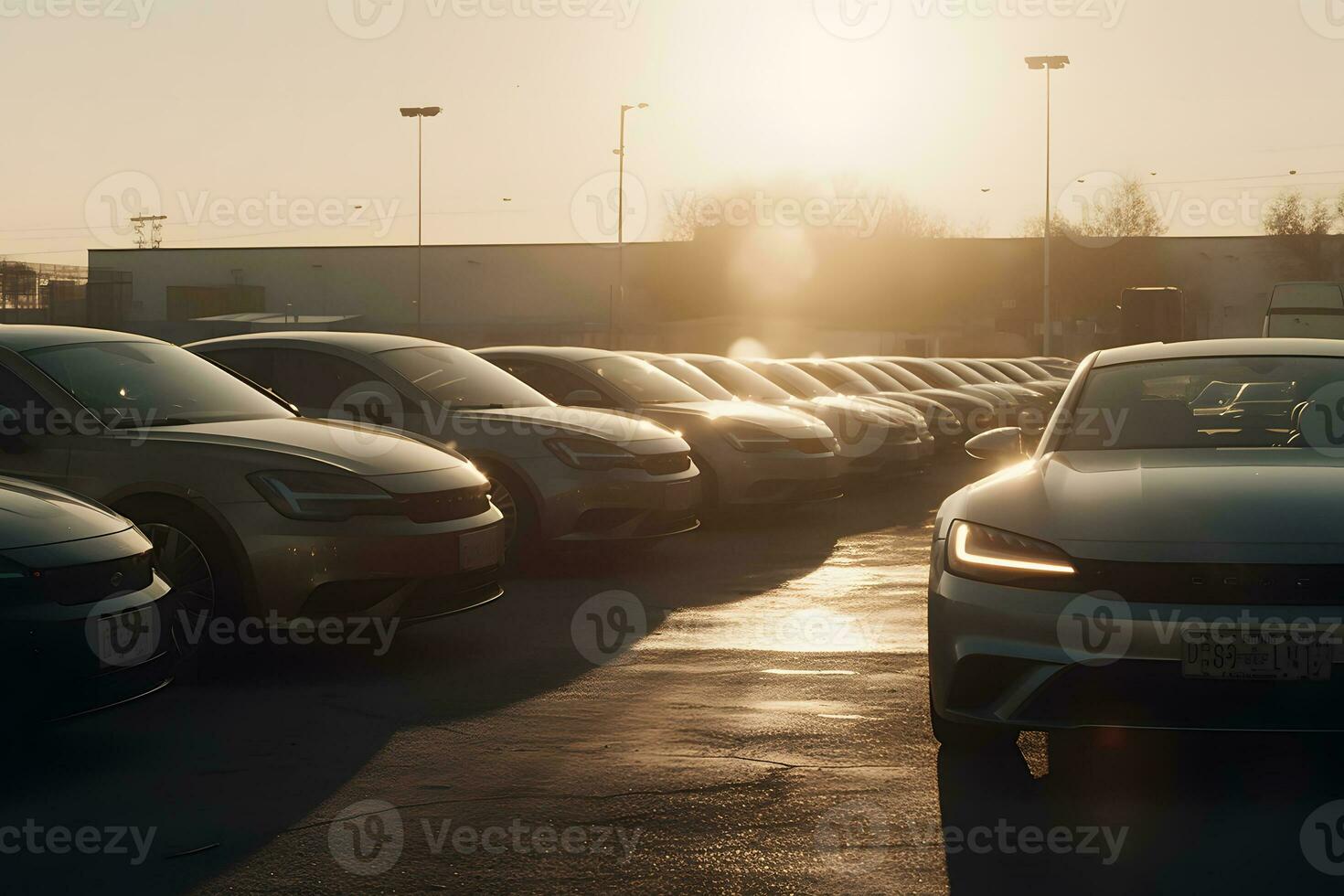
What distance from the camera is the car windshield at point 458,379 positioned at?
30.4 feet

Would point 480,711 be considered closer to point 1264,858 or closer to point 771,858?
point 771,858

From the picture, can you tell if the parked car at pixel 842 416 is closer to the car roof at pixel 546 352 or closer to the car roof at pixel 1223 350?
the car roof at pixel 546 352

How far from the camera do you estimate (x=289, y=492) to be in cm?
629

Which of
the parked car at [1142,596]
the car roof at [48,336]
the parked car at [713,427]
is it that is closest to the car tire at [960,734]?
the parked car at [1142,596]

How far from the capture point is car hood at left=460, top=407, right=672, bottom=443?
30.2 feet

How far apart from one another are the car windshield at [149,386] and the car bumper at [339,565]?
92 cm

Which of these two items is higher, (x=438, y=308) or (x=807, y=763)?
(x=438, y=308)

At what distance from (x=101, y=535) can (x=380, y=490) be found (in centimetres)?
152

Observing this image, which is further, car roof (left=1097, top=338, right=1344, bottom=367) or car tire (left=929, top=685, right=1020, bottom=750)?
car roof (left=1097, top=338, right=1344, bottom=367)

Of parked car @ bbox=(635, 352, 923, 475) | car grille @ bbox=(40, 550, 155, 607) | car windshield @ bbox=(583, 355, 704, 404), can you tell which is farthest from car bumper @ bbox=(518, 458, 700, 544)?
parked car @ bbox=(635, 352, 923, 475)

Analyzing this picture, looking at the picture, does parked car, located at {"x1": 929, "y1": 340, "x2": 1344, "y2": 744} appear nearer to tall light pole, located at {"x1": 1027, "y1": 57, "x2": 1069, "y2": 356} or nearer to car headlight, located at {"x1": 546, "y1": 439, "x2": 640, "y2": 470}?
car headlight, located at {"x1": 546, "y1": 439, "x2": 640, "y2": 470}

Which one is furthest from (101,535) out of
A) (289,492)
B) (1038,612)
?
(1038,612)

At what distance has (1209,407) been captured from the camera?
5.84 meters

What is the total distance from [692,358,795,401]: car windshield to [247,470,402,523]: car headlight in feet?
28.1
